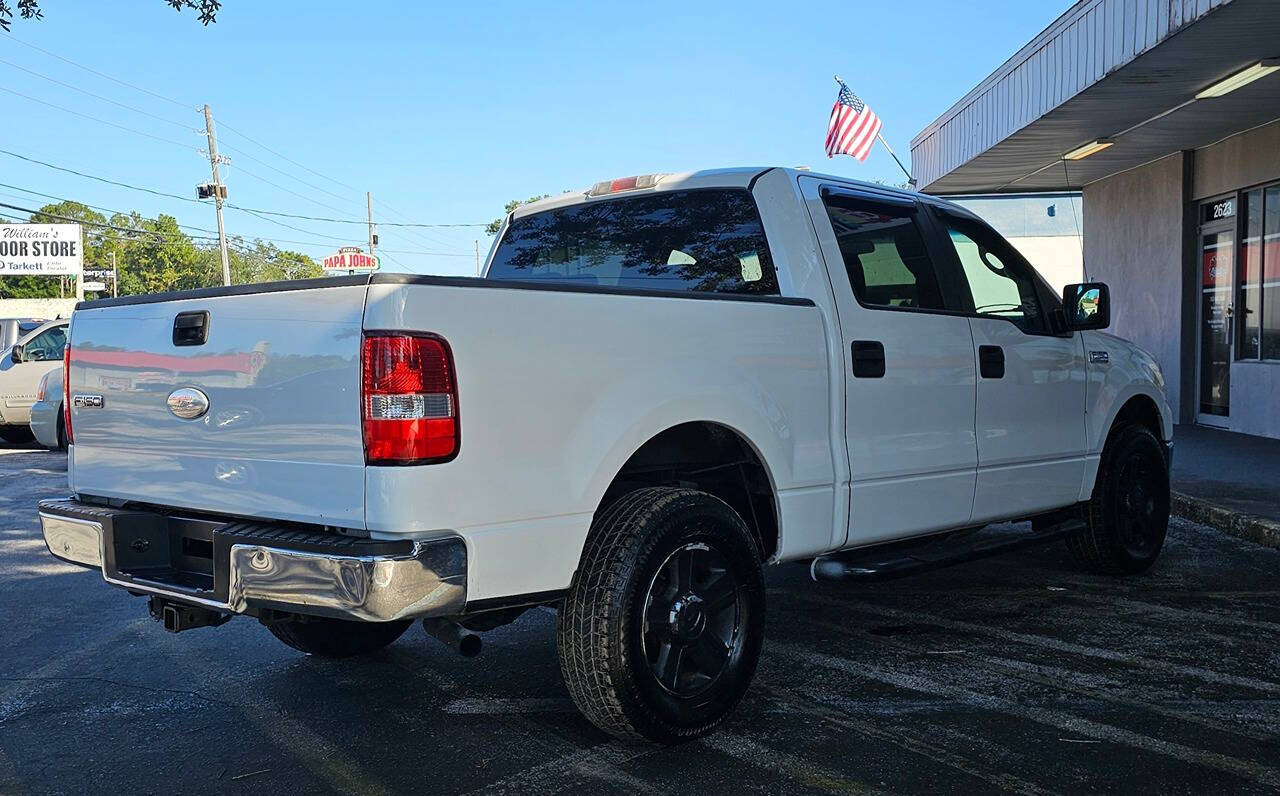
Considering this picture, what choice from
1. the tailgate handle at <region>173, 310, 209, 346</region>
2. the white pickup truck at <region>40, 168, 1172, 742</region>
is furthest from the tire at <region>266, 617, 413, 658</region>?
the tailgate handle at <region>173, 310, 209, 346</region>

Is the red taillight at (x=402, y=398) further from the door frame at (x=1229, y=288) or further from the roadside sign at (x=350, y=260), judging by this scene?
the roadside sign at (x=350, y=260)

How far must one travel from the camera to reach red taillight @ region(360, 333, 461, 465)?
3.05 m

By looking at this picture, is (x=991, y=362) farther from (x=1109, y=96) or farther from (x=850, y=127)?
(x=850, y=127)

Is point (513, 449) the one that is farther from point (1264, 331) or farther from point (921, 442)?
point (1264, 331)

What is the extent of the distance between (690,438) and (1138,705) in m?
1.93

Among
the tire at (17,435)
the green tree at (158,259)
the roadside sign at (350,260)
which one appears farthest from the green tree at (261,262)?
the tire at (17,435)

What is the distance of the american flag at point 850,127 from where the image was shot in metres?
18.8

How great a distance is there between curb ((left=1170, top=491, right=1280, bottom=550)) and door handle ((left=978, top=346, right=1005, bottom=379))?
328 centimetres

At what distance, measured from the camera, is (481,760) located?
144 inches

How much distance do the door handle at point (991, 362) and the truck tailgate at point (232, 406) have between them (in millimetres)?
3046

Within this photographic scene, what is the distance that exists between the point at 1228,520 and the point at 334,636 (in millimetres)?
6180

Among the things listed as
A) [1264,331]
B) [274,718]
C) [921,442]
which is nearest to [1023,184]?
[1264,331]

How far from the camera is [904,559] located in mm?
4625

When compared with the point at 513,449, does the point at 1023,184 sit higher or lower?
higher
